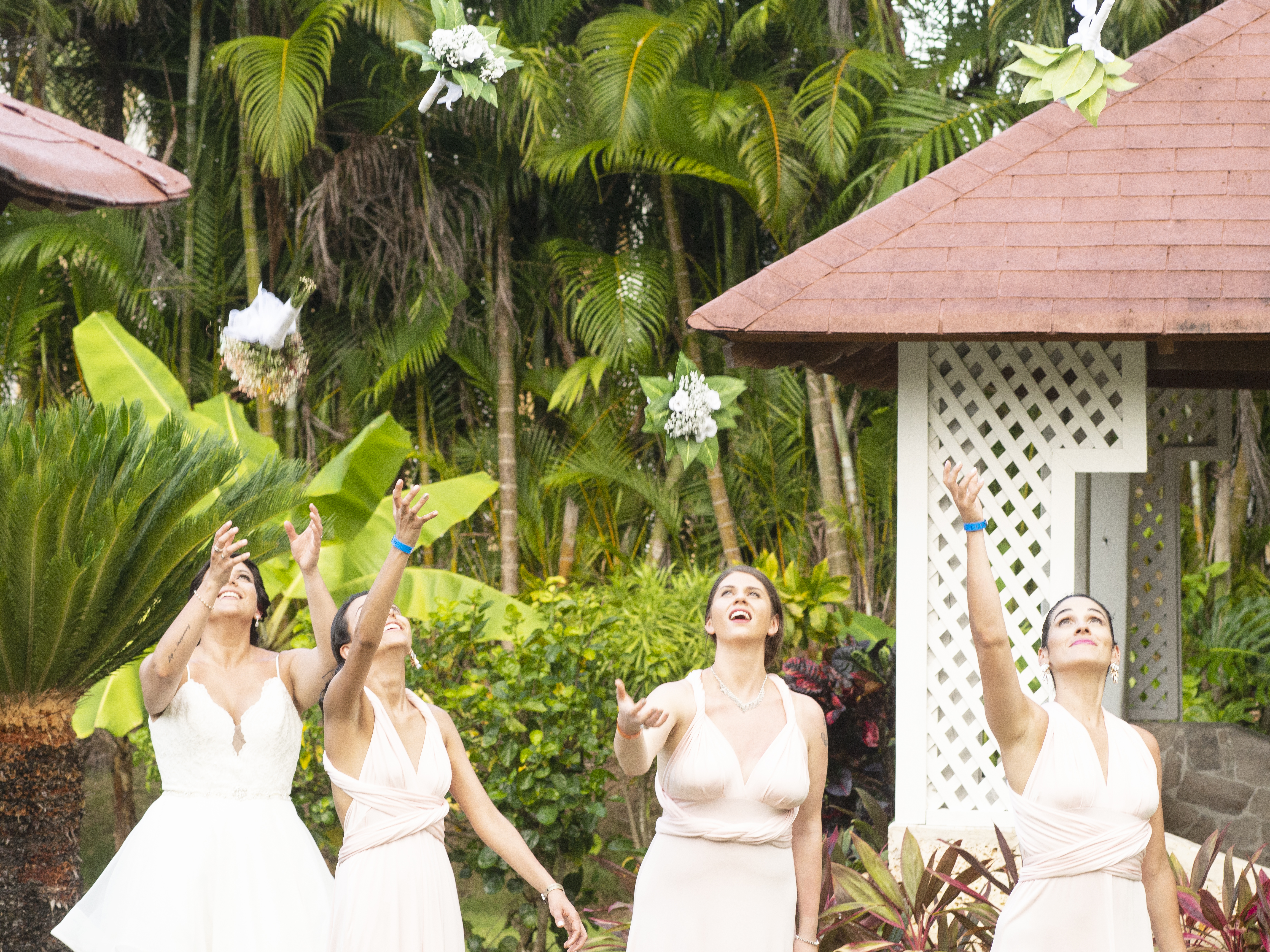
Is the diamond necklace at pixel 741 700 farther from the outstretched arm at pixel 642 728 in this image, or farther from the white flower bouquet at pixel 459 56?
the white flower bouquet at pixel 459 56

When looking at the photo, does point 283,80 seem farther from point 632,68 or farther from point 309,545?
point 309,545

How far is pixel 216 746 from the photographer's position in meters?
3.96

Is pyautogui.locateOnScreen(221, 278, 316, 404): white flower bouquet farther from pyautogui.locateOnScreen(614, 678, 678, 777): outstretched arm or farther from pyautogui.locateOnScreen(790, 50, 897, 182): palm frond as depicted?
pyautogui.locateOnScreen(790, 50, 897, 182): palm frond

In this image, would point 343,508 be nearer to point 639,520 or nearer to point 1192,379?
point 639,520

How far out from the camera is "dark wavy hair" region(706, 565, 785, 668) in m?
3.74

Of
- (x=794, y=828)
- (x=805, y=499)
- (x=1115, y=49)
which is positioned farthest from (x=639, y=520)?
(x=794, y=828)

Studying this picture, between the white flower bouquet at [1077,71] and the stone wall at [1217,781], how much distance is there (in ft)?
17.4

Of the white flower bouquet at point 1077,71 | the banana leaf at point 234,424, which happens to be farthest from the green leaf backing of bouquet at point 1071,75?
the banana leaf at point 234,424

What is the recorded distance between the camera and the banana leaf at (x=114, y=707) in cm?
708

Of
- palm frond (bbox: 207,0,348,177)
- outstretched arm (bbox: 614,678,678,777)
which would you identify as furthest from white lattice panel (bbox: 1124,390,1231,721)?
palm frond (bbox: 207,0,348,177)

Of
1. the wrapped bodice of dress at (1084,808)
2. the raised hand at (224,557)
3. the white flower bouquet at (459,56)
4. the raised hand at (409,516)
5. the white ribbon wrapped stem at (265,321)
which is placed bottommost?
the wrapped bodice of dress at (1084,808)

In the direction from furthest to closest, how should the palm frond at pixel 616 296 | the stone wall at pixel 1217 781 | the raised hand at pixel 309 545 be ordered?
1. the palm frond at pixel 616 296
2. the stone wall at pixel 1217 781
3. the raised hand at pixel 309 545

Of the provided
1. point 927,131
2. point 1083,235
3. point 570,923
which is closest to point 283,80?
point 927,131

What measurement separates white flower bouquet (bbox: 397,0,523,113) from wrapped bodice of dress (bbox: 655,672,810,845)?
191 cm
